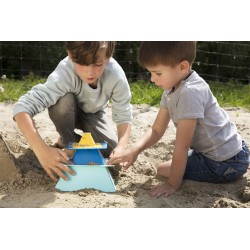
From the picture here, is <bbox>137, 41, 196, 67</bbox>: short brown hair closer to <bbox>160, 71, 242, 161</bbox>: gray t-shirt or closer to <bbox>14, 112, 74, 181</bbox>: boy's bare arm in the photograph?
<bbox>160, 71, 242, 161</bbox>: gray t-shirt

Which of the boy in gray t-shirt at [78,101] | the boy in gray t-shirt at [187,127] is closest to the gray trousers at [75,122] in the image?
the boy in gray t-shirt at [78,101]

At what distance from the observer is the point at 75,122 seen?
275 cm

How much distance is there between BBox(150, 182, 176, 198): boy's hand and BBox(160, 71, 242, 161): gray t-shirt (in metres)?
0.30

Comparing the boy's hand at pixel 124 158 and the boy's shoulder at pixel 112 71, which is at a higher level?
the boy's shoulder at pixel 112 71

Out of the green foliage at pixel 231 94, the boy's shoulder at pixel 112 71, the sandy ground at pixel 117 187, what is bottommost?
the sandy ground at pixel 117 187

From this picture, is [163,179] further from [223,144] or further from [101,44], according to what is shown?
[101,44]

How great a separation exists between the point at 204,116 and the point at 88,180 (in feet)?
2.08

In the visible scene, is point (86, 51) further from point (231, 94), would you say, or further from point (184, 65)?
point (231, 94)

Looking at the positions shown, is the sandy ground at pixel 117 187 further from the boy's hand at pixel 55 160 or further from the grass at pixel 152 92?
the grass at pixel 152 92

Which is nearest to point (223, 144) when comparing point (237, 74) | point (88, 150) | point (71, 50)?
point (88, 150)

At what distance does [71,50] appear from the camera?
2.28 metres

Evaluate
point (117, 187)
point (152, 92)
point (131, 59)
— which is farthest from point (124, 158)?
point (131, 59)

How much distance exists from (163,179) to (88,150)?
0.47 m

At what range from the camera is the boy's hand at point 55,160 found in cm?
217
